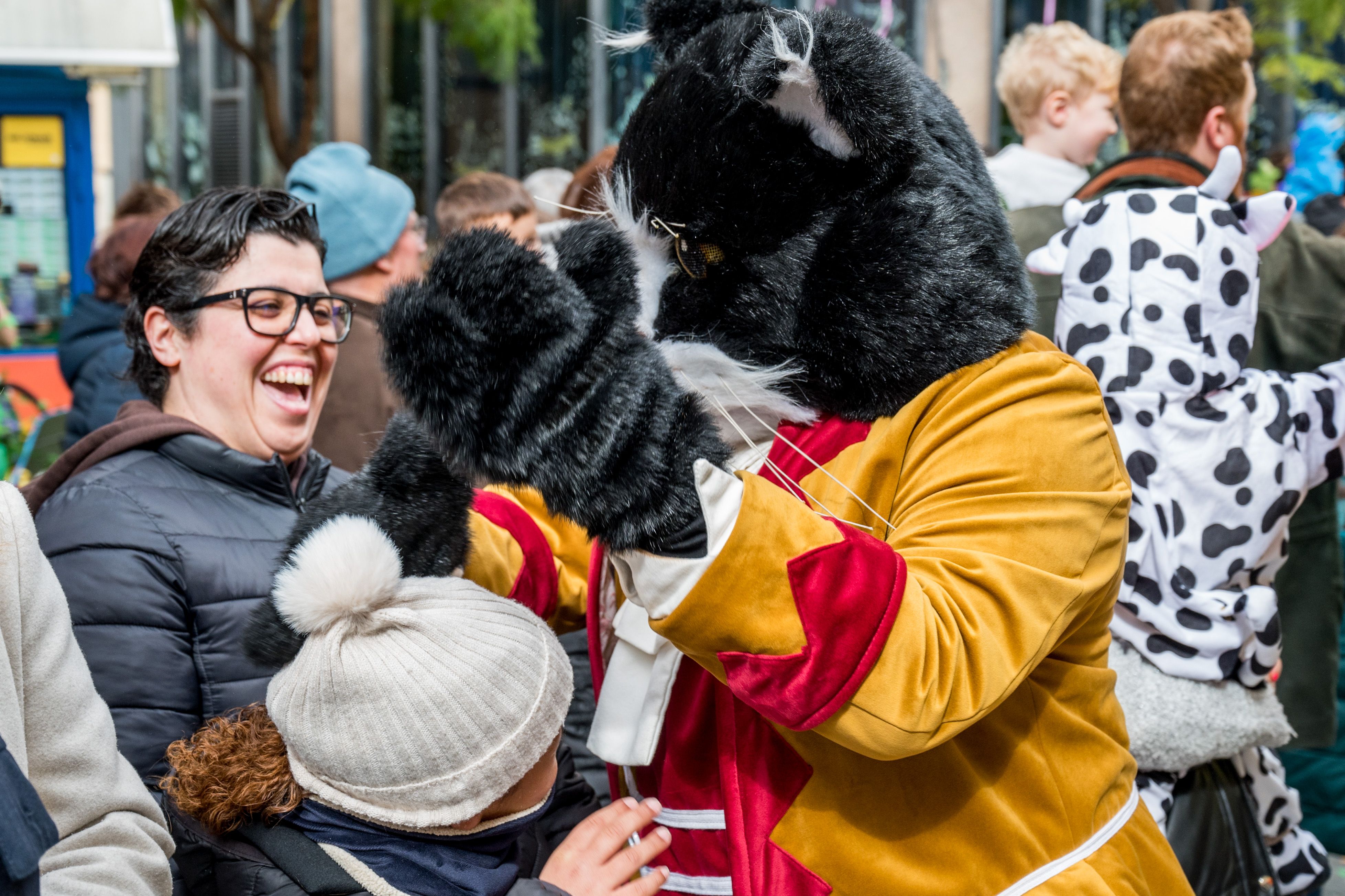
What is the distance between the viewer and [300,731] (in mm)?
1625

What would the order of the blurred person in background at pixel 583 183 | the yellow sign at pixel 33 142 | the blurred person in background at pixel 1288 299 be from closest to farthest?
the blurred person in background at pixel 1288 299
the blurred person in background at pixel 583 183
the yellow sign at pixel 33 142

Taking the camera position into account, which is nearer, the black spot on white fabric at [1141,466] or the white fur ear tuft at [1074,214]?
the black spot on white fabric at [1141,466]

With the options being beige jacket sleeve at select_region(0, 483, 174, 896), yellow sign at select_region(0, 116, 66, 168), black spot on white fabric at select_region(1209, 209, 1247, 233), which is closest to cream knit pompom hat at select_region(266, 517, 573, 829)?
beige jacket sleeve at select_region(0, 483, 174, 896)

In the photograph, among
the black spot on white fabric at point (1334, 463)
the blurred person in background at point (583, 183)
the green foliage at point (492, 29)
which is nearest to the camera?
the black spot on white fabric at point (1334, 463)

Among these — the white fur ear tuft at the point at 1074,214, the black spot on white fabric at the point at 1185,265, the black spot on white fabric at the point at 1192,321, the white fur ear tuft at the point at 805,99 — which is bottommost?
the black spot on white fabric at the point at 1192,321

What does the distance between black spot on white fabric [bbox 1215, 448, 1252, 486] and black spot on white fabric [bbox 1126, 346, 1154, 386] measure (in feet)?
0.74

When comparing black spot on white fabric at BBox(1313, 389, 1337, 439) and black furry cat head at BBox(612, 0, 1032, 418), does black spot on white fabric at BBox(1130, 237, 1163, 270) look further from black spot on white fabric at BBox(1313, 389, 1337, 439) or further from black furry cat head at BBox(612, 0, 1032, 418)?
black furry cat head at BBox(612, 0, 1032, 418)

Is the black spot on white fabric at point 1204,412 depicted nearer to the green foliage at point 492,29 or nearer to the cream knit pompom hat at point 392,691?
the cream knit pompom hat at point 392,691

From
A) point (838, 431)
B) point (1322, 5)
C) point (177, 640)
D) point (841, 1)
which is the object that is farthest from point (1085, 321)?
point (841, 1)

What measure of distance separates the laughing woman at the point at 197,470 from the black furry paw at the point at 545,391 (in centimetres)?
95

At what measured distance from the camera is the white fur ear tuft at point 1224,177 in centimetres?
237

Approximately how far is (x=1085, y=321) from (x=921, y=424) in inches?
42.5

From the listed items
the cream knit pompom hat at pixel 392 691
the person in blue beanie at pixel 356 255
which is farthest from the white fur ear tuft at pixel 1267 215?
the person in blue beanie at pixel 356 255

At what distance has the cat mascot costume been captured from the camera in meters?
1.31
